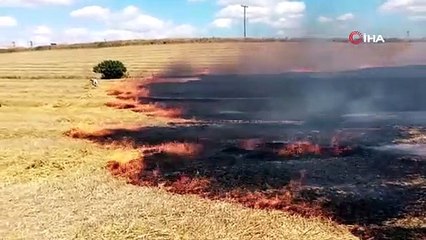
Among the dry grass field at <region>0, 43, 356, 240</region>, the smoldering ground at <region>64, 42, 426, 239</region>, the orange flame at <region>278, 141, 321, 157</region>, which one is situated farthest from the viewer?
the orange flame at <region>278, 141, 321, 157</region>

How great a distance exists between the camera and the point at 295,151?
73.1 ft

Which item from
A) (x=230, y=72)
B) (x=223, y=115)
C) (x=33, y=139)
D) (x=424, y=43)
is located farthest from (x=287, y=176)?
(x=424, y=43)

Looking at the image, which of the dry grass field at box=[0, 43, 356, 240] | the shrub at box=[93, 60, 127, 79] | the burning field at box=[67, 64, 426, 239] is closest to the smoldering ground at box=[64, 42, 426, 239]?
the burning field at box=[67, 64, 426, 239]

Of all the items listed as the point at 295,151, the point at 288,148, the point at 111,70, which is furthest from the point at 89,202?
the point at 111,70

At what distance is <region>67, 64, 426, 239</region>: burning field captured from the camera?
15.9 m

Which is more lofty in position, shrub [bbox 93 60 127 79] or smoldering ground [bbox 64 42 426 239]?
shrub [bbox 93 60 127 79]

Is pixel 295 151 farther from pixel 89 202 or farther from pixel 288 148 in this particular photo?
pixel 89 202

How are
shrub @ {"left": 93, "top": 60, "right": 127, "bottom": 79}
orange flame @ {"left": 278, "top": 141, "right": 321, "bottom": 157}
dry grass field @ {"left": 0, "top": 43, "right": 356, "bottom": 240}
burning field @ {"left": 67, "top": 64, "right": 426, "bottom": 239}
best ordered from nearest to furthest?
dry grass field @ {"left": 0, "top": 43, "right": 356, "bottom": 240}, burning field @ {"left": 67, "top": 64, "right": 426, "bottom": 239}, orange flame @ {"left": 278, "top": 141, "right": 321, "bottom": 157}, shrub @ {"left": 93, "top": 60, "right": 127, "bottom": 79}

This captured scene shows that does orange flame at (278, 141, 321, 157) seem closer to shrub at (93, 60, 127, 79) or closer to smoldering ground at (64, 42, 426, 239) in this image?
smoldering ground at (64, 42, 426, 239)

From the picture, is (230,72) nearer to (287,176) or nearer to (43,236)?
(287,176)

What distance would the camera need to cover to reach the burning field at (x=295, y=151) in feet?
52.0

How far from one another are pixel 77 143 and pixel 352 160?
40.8 ft

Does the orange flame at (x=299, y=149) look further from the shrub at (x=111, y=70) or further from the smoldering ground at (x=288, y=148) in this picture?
the shrub at (x=111, y=70)

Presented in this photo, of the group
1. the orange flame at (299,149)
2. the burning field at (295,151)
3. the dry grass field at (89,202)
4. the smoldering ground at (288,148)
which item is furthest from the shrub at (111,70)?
the orange flame at (299,149)
